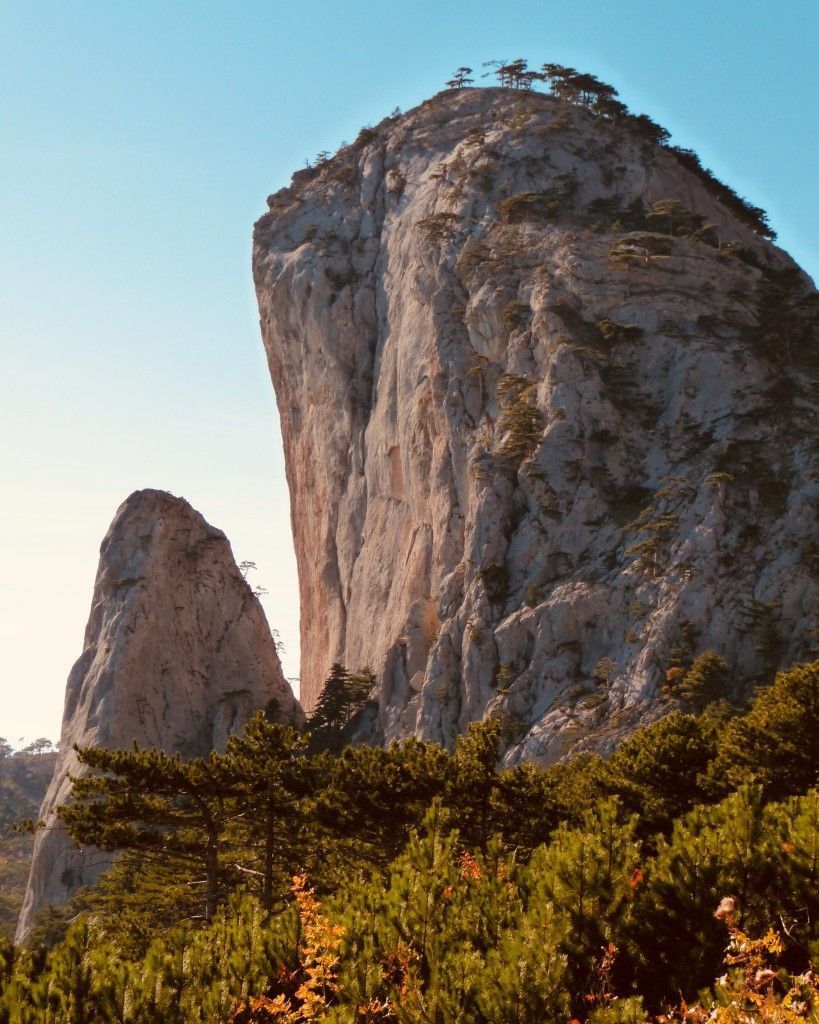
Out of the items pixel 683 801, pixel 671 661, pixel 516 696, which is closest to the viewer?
pixel 683 801

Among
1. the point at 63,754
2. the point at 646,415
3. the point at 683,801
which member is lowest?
the point at 683,801

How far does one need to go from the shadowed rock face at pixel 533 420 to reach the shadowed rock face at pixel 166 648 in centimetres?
791

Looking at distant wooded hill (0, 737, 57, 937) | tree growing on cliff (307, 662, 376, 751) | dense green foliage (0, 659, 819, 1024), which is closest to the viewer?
dense green foliage (0, 659, 819, 1024)

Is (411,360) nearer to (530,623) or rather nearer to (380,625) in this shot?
(380,625)

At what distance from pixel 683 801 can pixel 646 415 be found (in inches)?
1392

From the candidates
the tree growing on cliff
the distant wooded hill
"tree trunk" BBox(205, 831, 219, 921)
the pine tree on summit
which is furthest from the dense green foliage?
the distant wooded hill

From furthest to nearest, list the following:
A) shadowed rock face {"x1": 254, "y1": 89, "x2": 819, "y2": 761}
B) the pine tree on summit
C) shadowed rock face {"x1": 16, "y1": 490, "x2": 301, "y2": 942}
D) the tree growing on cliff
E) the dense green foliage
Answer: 1. shadowed rock face {"x1": 16, "y1": 490, "x2": 301, "y2": 942}
2. the tree growing on cliff
3. shadowed rock face {"x1": 254, "y1": 89, "x2": 819, "y2": 761}
4. the pine tree on summit
5. the dense green foliage

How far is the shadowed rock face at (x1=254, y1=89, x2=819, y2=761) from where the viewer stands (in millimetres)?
49344

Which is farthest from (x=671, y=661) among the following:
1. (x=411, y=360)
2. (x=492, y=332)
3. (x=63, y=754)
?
(x=63, y=754)

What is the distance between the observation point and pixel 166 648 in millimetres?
68688

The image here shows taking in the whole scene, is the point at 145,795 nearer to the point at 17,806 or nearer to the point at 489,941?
the point at 489,941

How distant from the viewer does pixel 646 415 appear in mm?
58625

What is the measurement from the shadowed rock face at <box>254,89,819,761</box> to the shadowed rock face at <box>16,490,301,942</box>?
7.91 metres

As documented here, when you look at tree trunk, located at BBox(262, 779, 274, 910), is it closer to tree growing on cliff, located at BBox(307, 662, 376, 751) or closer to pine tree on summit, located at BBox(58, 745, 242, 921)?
pine tree on summit, located at BBox(58, 745, 242, 921)
